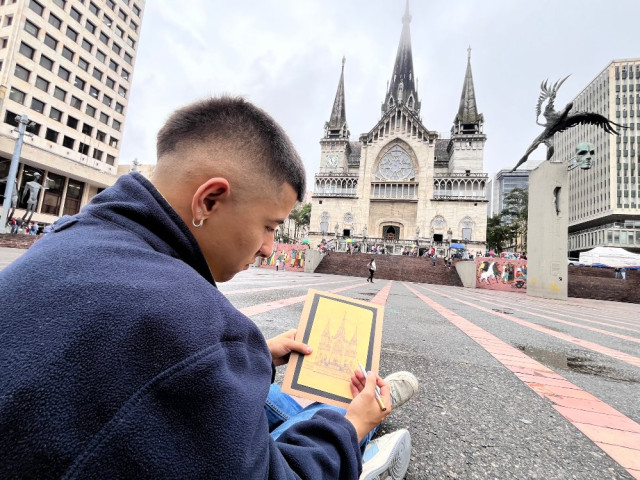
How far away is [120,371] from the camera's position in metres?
0.47

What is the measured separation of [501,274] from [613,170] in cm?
4801

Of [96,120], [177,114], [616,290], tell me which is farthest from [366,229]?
[177,114]

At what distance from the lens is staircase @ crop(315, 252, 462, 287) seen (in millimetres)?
21031

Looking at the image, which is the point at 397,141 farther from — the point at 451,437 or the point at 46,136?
the point at 451,437

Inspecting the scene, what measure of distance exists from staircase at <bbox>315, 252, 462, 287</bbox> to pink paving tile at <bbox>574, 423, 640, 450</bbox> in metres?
19.1

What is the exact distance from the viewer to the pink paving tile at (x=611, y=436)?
144 centimetres

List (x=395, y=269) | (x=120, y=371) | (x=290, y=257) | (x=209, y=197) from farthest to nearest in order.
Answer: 1. (x=290, y=257)
2. (x=395, y=269)
3. (x=209, y=197)
4. (x=120, y=371)

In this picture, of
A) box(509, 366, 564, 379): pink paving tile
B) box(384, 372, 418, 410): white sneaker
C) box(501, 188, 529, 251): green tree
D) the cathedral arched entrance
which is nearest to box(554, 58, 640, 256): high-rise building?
box(501, 188, 529, 251): green tree

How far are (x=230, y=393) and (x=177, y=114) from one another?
89cm

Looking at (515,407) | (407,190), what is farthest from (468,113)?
(515,407)

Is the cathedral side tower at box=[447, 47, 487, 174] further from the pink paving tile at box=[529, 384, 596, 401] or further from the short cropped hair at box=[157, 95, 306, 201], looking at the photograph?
the short cropped hair at box=[157, 95, 306, 201]

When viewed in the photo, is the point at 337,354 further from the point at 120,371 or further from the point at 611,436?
the point at 611,436

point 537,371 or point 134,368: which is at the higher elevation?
point 134,368

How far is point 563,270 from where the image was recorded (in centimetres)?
1249
